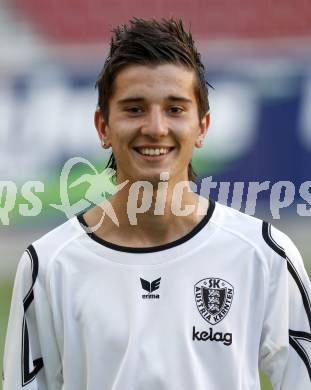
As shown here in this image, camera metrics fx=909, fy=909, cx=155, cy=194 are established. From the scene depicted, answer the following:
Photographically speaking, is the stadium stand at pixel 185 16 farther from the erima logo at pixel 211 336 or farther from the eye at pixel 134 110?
the erima logo at pixel 211 336

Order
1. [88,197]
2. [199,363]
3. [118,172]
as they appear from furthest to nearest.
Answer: [88,197], [118,172], [199,363]

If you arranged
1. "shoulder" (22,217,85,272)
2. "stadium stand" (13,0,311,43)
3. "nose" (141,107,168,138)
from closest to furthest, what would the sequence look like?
"nose" (141,107,168,138)
"shoulder" (22,217,85,272)
"stadium stand" (13,0,311,43)

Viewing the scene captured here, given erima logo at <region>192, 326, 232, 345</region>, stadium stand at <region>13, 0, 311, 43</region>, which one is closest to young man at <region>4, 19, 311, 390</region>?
erima logo at <region>192, 326, 232, 345</region>

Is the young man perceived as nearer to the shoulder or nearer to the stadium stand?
the shoulder

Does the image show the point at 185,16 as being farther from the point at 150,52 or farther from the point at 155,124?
the point at 155,124

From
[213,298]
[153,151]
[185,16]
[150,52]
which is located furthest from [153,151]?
[185,16]

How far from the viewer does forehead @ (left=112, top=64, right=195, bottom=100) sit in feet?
5.71

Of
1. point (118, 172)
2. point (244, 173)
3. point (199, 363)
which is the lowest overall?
point (199, 363)

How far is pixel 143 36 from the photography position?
6.02ft

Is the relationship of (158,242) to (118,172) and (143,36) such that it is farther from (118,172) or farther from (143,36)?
(143,36)

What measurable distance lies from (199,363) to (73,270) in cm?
31

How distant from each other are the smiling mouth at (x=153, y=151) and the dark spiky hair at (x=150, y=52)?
14 centimetres

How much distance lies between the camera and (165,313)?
69.5 inches

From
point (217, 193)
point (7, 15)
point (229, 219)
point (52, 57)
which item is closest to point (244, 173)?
point (217, 193)
